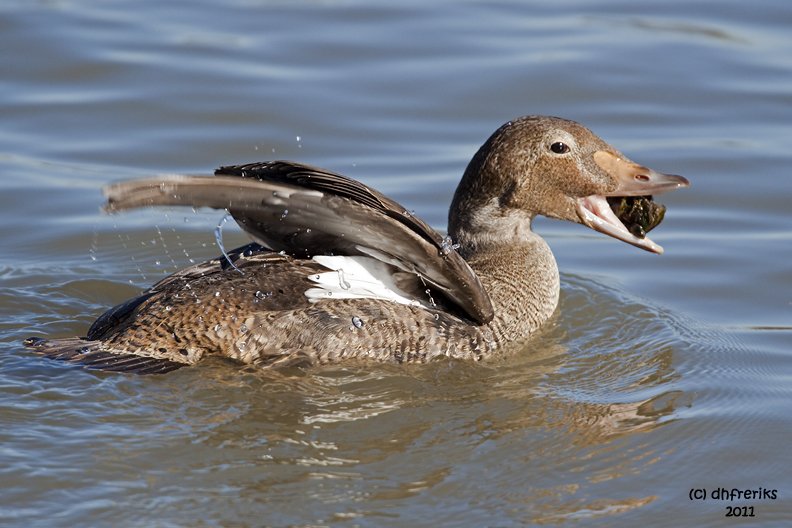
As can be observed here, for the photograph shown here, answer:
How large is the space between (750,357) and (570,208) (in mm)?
1233

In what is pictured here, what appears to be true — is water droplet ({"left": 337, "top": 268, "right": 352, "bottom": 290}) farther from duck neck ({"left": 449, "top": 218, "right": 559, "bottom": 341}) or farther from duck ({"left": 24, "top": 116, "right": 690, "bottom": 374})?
duck neck ({"left": 449, "top": 218, "right": 559, "bottom": 341})

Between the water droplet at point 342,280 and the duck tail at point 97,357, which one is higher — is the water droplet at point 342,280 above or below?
above

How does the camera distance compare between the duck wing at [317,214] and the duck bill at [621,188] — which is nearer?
the duck wing at [317,214]

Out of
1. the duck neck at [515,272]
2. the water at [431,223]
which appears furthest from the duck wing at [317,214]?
the water at [431,223]

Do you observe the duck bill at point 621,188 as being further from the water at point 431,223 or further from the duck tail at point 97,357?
the duck tail at point 97,357

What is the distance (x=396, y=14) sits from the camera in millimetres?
10688

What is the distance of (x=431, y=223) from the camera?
23.0ft

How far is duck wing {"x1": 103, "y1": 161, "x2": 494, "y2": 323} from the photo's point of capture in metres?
3.52

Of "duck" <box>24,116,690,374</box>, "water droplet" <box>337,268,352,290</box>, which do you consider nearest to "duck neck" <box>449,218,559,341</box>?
"duck" <box>24,116,690,374</box>

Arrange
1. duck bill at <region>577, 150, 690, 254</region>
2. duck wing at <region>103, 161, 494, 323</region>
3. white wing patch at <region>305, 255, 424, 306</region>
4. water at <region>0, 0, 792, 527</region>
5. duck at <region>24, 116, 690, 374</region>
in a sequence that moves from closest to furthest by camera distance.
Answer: duck wing at <region>103, 161, 494, 323</region>
water at <region>0, 0, 792, 527</region>
duck at <region>24, 116, 690, 374</region>
white wing patch at <region>305, 255, 424, 306</region>
duck bill at <region>577, 150, 690, 254</region>

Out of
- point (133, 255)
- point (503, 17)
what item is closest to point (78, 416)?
point (133, 255)

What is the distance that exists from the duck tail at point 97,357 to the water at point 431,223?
2.4 inches

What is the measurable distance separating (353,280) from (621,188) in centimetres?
155

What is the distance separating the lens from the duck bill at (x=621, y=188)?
507 centimetres
